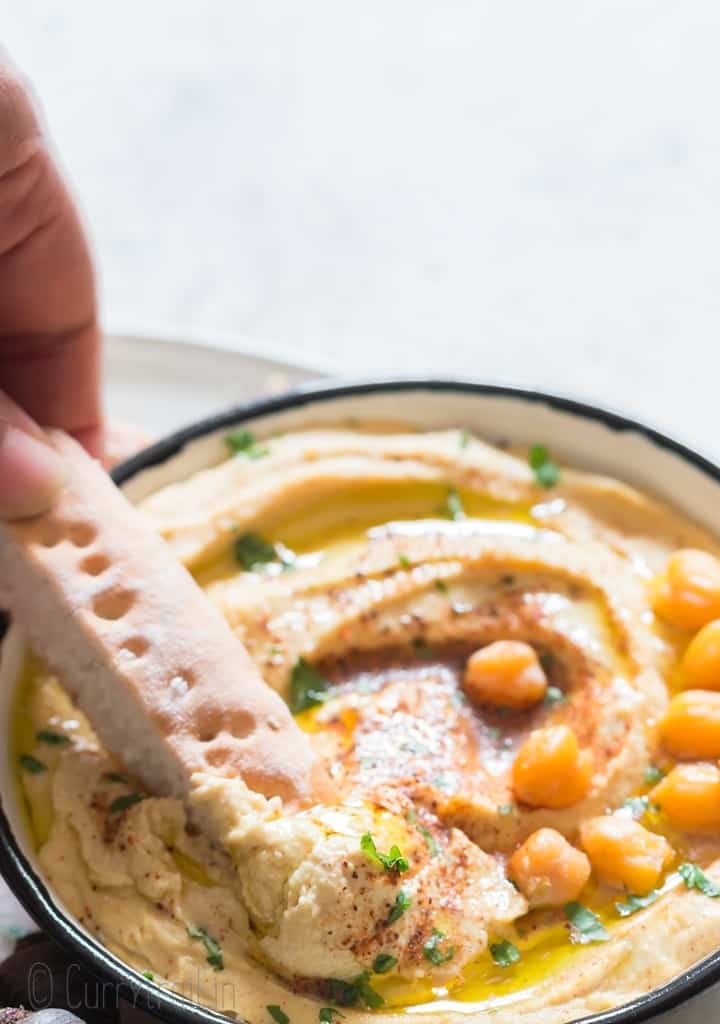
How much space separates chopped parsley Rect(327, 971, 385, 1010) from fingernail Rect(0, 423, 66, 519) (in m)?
1.39

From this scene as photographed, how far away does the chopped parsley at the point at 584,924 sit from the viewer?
326cm

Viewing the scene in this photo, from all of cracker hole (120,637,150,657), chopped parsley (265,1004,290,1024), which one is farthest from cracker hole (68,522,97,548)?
chopped parsley (265,1004,290,1024)

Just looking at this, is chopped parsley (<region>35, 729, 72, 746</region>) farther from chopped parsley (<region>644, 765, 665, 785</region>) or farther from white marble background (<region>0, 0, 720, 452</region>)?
white marble background (<region>0, 0, 720, 452</region>)

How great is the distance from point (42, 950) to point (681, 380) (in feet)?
12.7

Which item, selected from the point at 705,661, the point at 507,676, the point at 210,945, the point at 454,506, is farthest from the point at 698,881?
the point at 454,506

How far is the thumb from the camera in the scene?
336 centimetres

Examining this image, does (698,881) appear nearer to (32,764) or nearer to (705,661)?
(705,661)

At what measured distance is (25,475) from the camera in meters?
3.37

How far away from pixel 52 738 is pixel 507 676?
4.13 feet

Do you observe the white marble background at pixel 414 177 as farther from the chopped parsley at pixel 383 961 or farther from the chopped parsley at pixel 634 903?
the chopped parsley at pixel 383 961

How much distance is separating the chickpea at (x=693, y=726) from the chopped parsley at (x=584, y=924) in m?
0.52

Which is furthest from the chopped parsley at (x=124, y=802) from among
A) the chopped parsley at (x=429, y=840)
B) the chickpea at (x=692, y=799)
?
the chickpea at (x=692, y=799)

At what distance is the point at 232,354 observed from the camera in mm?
4977

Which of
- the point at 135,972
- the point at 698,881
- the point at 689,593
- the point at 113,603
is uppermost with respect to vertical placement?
the point at 689,593
